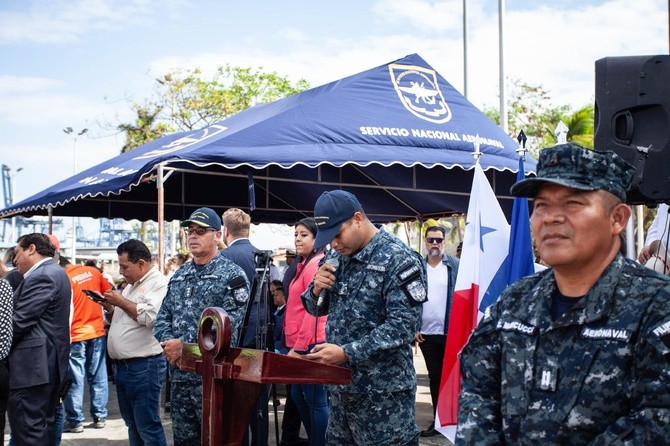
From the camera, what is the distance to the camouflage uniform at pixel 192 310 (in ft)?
15.4

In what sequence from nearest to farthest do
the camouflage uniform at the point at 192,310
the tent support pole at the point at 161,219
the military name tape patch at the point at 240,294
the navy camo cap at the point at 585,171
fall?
the navy camo cap at the point at 585,171 < the camouflage uniform at the point at 192,310 < the military name tape patch at the point at 240,294 < the tent support pole at the point at 161,219

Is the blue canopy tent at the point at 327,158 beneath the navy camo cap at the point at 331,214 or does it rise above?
above

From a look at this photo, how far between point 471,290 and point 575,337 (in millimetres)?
2868

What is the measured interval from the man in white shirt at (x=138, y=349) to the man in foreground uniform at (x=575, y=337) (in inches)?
150

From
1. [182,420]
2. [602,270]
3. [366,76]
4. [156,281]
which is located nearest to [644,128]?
[602,270]

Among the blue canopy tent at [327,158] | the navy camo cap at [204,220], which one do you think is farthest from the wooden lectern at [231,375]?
the blue canopy tent at [327,158]

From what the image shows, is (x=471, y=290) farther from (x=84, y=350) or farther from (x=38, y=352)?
(x=84, y=350)

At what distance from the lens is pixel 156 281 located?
236 inches

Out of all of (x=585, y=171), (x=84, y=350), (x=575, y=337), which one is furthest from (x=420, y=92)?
(x=575, y=337)

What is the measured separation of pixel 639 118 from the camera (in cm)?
315

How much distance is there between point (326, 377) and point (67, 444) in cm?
480

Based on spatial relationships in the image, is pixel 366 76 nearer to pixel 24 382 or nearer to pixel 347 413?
pixel 24 382

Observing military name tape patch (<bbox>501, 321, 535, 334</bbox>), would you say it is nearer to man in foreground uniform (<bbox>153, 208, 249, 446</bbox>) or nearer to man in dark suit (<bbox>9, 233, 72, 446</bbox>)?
man in foreground uniform (<bbox>153, 208, 249, 446</bbox>)

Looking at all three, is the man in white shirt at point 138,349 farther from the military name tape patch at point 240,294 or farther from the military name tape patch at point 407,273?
the military name tape patch at point 407,273
